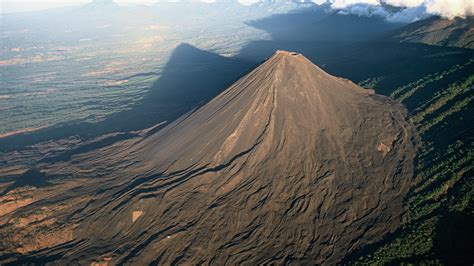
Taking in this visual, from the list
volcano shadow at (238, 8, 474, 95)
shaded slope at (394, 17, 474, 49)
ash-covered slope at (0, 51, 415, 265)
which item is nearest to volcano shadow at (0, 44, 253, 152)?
ash-covered slope at (0, 51, 415, 265)

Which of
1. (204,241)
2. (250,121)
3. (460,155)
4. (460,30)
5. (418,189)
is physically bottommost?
(204,241)

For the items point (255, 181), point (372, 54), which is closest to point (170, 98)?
point (372, 54)

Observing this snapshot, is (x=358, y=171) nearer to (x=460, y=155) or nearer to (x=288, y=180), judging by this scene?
(x=288, y=180)

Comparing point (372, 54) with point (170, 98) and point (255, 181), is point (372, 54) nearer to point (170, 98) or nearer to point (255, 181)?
point (170, 98)

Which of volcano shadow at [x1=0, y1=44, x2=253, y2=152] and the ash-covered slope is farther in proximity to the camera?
volcano shadow at [x1=0, y1=44, x2=253, y2=152]

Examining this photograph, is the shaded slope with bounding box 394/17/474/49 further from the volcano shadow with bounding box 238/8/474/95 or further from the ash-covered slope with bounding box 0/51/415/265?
the ash-covered slope with bounding box 0/51/415/265

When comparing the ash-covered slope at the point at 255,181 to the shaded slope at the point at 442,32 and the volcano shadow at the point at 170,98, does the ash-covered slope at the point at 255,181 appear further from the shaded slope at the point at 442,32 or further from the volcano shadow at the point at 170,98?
the shaded slope at the point at 442,32

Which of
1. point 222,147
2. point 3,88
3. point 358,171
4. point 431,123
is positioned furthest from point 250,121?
point 3,88
